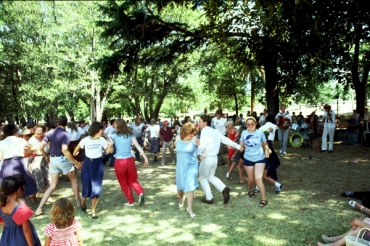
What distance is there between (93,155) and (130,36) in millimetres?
6517

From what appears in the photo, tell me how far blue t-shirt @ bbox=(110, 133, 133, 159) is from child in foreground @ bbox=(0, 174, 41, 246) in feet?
8.28

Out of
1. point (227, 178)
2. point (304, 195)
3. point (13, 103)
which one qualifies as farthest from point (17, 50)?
point (304, 195)

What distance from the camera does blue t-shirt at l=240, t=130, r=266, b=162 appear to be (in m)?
5.38

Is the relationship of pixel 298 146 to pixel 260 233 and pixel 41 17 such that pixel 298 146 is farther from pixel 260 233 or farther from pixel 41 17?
pixel 41 17

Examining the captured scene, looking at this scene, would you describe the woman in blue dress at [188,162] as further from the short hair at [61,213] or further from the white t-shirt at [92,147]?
the short hair at [61,213]

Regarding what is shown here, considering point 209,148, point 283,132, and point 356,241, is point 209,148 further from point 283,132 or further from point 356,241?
point 283,132

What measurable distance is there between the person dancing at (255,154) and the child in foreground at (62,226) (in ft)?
11.4

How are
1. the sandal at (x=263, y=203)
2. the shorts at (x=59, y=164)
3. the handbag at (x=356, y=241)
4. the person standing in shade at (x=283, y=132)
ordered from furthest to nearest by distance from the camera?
the person standing in shade at (x=283, y=132), the sandal at (x=263, y=203), the shorts at (x=59, y=164), the handbag at (x=356, y=241)

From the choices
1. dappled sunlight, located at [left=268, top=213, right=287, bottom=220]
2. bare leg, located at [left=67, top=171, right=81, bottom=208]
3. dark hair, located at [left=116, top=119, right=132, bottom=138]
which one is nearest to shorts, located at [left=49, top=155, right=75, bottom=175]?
bare leg, located at [left=67, top=171, right=81, bottom=208]

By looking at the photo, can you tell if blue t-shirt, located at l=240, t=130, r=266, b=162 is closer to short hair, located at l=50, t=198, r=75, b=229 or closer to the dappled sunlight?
the dappled sunlight

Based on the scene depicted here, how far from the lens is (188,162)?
500 centimetres

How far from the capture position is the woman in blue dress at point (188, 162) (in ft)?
16.3

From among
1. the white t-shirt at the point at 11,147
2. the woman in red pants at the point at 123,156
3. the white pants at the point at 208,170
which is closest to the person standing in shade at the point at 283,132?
the white pants at the point at 208,170

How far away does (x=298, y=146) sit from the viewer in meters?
12.7
